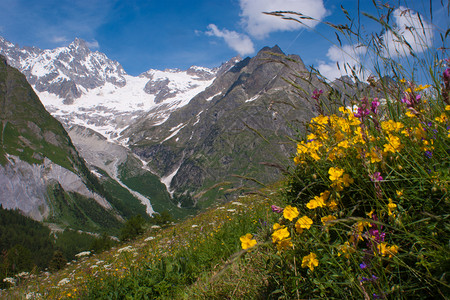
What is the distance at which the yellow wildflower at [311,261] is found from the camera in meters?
2.46

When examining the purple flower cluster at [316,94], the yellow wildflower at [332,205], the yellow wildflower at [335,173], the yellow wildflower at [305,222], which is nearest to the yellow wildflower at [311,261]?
the yellow wildflower at [305,222]

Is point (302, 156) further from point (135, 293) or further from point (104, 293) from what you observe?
point (104, 293)

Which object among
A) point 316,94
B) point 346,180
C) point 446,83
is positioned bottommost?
point 346,180

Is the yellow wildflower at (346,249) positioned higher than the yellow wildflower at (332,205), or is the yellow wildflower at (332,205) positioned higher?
the yellow wildflower at (332,205)

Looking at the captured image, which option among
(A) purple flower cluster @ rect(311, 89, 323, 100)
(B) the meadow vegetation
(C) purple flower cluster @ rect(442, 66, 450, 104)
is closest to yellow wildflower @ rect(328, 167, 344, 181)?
(B) the meadow vegetation

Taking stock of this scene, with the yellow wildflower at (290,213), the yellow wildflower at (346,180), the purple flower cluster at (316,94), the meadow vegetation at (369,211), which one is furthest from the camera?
the purple flower cluster at (316,94)

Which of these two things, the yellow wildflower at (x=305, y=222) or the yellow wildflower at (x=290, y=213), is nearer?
the yellow wildflower at (x=305, y=222)

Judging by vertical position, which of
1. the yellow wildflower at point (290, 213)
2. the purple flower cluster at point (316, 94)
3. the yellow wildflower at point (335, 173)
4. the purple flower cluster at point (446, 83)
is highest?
the purple flower cluster at point (316, 94)

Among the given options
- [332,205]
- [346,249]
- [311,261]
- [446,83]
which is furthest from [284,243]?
[446,83]

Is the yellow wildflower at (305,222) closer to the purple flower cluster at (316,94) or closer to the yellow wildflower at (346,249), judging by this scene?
the yellow wildflower at (346,249)

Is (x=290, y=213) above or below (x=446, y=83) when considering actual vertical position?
below

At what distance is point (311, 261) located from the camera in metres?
2.49

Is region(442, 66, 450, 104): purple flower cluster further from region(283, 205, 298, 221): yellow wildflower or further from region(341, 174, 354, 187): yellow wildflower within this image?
region(283, 205, 298, 221): yellow wildflower

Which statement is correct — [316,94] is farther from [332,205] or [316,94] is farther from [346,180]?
[332,205]
